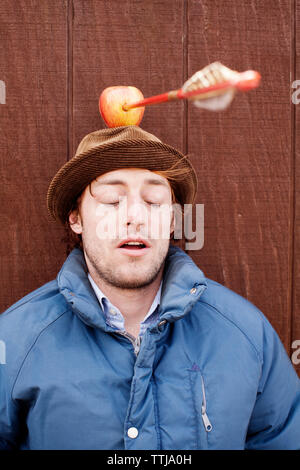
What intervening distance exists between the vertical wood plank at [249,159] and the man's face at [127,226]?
1.03ft

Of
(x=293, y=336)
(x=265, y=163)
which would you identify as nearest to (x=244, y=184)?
(x=265, y=163)

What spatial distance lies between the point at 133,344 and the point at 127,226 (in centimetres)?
28

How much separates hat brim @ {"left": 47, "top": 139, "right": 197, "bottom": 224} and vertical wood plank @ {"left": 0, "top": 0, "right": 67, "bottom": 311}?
7.0 inches

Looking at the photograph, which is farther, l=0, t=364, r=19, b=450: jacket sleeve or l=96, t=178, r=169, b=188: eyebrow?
l=96, t=178, r=169, b=188: eyebrow

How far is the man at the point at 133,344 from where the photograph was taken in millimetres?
880

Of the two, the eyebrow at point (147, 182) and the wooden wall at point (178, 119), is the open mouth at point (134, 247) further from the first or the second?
the wooden wall at point (178, 119)

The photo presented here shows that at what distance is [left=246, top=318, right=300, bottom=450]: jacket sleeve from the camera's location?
1.01 m

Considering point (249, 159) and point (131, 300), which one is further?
point (249, 159)

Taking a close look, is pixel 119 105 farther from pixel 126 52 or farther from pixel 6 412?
pixel 6 412

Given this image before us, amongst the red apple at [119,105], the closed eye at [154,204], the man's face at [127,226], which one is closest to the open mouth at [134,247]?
the man's face at [127,226]

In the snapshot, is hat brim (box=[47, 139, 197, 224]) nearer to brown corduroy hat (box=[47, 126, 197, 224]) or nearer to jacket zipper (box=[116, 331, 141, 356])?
brown corduroy hat (box=[47, 126, 197, 224])

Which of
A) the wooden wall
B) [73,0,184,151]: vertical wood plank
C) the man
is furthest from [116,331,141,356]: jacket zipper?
[73,0,184,151]: vertical wood plank

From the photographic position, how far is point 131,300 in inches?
42.4

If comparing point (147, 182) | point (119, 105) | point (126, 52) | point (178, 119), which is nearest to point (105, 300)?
point (147, 182)
